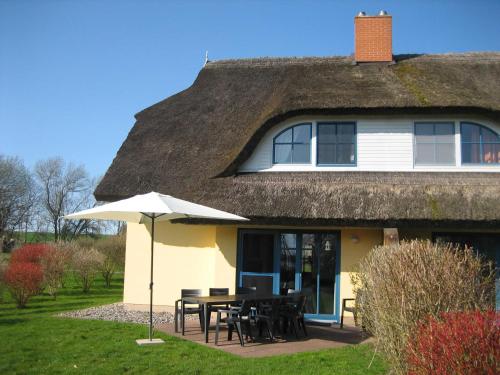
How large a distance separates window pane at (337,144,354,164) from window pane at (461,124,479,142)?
2807mm

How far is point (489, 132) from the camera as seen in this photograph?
13133 millimetres

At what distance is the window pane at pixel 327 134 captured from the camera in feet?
44.6

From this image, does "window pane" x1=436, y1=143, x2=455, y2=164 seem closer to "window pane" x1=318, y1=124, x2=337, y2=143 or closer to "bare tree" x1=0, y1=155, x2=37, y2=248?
"window pane" x1=318, y1=124, x2=337, y2=143

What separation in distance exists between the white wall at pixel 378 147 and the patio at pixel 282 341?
4119 mm

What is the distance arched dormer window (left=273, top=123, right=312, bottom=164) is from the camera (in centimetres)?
1361

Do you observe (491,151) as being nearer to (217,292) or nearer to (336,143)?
(336,143)

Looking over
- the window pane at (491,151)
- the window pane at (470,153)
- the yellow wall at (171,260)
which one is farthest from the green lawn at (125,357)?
the window pane at (491,151)

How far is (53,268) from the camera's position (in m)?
18.3

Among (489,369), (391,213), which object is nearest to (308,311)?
(391,213)

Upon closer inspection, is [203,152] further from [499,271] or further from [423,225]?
[499,271]

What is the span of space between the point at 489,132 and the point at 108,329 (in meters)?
10.2

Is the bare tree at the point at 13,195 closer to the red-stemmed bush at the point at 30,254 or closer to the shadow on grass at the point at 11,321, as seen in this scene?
the red-stemmed bush at the point at 30,254

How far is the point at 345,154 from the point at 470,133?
317cm

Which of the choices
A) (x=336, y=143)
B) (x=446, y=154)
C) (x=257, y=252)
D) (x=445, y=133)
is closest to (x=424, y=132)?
(x=445, y=133)
